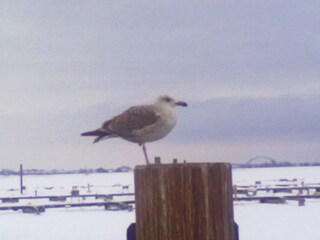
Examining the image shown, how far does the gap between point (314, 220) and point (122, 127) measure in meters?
14.6

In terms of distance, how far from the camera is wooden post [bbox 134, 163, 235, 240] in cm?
203

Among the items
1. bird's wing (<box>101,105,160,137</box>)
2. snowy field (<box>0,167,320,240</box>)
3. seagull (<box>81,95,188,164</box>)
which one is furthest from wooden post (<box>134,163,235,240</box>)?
snowy field (<box>0,167,320,240</box>)

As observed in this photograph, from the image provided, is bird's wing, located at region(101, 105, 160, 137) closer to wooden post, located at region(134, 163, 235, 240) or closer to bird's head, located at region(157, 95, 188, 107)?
bird's head, located at region(157, 95, 188, 107)

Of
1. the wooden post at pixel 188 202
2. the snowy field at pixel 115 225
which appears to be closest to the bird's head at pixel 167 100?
the wooden post at pixel 188 202

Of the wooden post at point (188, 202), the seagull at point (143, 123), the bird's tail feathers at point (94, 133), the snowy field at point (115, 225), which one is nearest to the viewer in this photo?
the wooden post at point (188, 202)

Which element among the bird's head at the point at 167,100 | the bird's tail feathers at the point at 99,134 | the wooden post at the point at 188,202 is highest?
the bird's head at the point at 167,100

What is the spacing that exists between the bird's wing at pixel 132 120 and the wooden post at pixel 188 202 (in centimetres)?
90

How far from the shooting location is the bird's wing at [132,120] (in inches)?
117

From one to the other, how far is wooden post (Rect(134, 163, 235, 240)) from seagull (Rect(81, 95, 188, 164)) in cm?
80

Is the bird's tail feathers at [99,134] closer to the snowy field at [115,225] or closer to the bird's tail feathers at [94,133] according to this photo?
the bird's tail feathers at [94,133]

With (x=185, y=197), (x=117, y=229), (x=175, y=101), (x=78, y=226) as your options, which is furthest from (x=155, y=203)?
(x=78, y=226)

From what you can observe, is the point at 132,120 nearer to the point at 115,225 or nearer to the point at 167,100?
the point at 167,100

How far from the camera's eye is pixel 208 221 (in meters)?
2.03

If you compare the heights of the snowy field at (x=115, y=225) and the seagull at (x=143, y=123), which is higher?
the seagull at (x=143, y=123)
